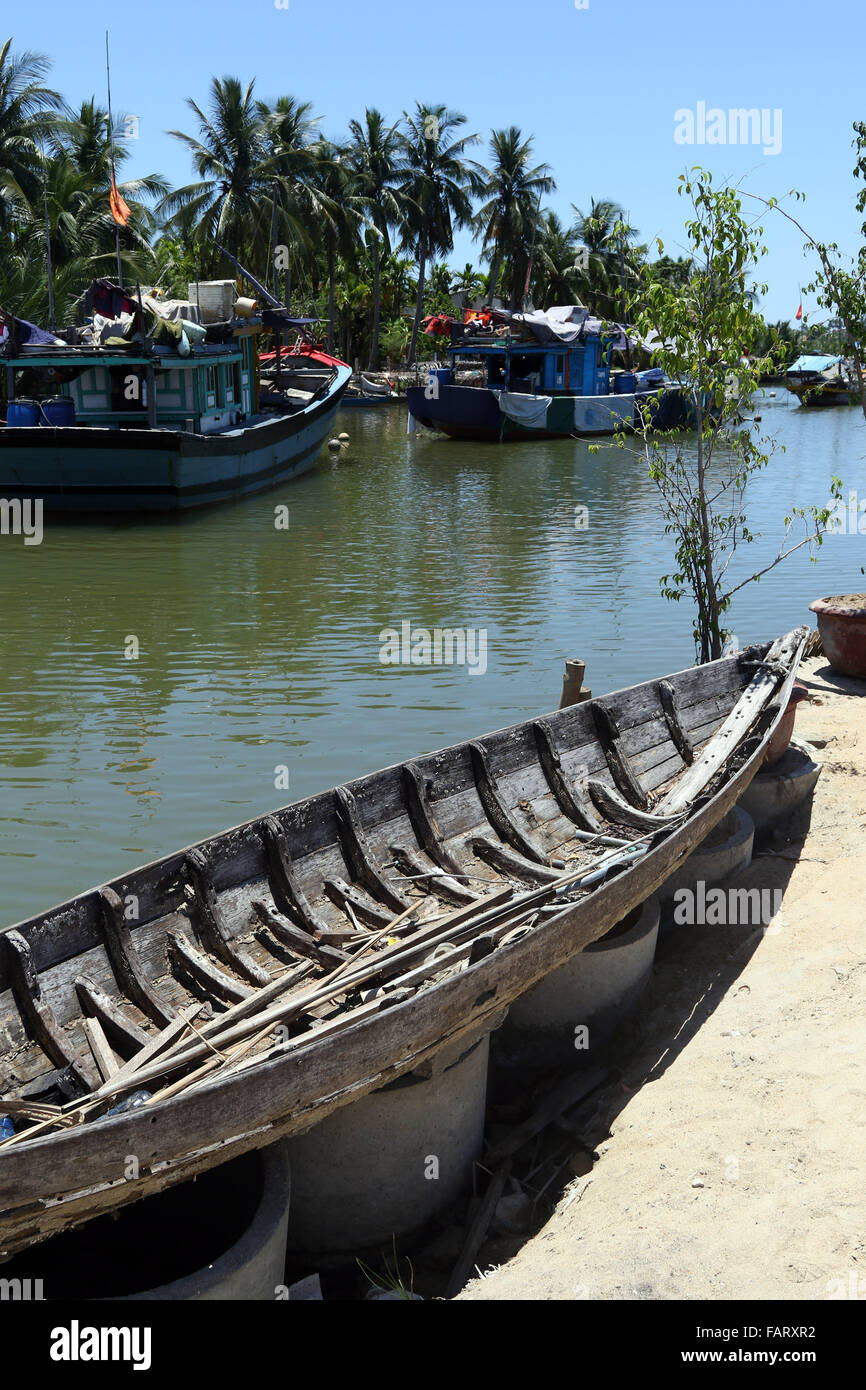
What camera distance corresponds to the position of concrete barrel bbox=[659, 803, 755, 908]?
788 cm

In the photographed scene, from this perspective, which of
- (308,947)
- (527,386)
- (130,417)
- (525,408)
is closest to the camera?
(308,947)

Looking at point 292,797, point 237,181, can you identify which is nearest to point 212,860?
point 292,797

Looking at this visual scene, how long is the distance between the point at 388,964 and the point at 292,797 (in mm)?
4745

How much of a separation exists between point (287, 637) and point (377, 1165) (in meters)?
10.7

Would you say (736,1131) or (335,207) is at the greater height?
(335,207)

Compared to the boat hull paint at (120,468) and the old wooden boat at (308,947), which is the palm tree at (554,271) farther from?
the old wooden boat at (308,947)

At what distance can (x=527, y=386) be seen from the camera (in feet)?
135

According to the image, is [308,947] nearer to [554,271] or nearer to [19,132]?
[19,132]

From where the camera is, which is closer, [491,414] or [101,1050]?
[101,1050]

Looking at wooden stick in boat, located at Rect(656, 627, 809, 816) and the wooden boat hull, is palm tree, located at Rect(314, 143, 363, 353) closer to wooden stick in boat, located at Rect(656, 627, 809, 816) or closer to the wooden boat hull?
the wooden boat hull

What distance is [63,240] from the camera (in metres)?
35.1

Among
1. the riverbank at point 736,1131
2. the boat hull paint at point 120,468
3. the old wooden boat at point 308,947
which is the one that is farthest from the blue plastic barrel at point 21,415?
the riverbank at point 736,1131

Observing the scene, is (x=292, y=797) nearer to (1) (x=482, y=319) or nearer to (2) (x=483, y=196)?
(1) (x=482, y=319)

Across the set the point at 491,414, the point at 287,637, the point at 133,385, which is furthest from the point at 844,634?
the point at 491,414
